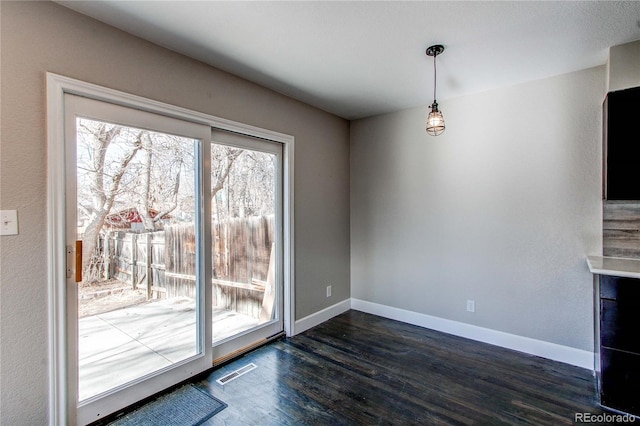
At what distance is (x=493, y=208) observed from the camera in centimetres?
308

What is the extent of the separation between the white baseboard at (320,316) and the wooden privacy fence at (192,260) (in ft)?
1.75

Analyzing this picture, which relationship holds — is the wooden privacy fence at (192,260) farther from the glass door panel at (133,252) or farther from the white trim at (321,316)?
the white trim at (321,316)

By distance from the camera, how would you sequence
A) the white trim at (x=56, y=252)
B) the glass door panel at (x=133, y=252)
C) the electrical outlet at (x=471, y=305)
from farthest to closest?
the electrical outlet at (x=471, y=305), the glass door panel at (x=133, y=252), the white trim at (x=56, y=252)

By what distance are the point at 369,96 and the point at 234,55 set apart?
58.7 inches

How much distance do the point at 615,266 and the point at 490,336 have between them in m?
1.35

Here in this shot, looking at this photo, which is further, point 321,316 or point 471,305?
point 321,316

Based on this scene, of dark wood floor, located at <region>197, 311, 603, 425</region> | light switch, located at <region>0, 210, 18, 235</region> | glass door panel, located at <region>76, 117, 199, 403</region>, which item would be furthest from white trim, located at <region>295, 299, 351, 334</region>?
light switch, located at <region>0, 210, 18, 235</region>

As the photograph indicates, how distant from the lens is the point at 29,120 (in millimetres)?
1662

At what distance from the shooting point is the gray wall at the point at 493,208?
8.69ft

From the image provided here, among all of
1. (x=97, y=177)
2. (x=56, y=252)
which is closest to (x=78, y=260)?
(x=56, y=252)

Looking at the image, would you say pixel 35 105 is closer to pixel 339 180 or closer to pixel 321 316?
pixel 339 180

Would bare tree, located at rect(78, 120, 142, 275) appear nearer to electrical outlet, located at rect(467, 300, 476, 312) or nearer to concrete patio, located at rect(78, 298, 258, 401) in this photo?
concrete patio, located at rect(78, 298, 258, 401)

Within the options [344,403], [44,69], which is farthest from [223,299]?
[44,69]
